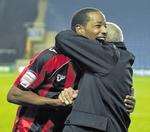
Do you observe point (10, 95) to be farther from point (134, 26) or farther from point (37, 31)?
point (134, 26)

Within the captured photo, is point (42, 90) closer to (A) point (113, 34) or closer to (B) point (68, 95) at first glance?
(B) point (68, 95)

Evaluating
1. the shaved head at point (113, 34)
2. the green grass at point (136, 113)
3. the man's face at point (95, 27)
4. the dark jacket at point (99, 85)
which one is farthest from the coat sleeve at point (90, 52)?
the green grass at point (136, 113)

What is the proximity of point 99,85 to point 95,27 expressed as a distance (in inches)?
15.3

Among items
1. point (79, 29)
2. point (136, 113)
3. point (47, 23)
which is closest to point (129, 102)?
point (79, 29)

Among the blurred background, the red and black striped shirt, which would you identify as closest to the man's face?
the red and black striped shirt

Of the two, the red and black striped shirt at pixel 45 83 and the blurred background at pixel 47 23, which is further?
the blurred background at pixel 47 23

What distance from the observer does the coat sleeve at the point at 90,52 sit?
3215 mm

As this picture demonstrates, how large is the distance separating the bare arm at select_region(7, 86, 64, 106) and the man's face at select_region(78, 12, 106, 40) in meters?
0.41

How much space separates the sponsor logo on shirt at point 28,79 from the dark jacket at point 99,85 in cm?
35

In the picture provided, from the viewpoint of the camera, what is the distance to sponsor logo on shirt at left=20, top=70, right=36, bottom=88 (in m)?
3.56

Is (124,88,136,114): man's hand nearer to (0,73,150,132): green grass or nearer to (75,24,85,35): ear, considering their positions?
(75,24,85,35): ear

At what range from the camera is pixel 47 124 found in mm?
3641

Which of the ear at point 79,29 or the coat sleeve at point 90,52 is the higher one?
the ear at point 79,29

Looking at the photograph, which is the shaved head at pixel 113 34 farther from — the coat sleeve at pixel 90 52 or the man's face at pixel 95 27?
the coat sleeve at pixel 90 52
